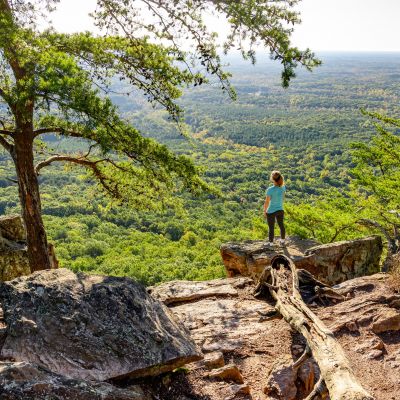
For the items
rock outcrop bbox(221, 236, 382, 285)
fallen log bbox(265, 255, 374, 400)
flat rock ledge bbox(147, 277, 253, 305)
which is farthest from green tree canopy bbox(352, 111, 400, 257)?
fallen log bbox(265, 255, 374, 400)

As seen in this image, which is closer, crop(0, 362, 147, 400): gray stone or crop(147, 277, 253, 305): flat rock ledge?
crop(0, 362, 147, 400): gray stone

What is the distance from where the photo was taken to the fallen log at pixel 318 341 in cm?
319

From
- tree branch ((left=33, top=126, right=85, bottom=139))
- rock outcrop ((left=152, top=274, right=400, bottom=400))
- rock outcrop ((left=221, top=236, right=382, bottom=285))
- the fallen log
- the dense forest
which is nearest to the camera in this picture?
the fallen log

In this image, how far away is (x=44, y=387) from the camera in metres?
2.76

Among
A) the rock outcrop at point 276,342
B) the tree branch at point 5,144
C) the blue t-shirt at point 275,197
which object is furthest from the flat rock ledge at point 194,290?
the tree branch at point 5,144

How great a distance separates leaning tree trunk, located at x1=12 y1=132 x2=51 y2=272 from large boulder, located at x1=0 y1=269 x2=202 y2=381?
3082mm

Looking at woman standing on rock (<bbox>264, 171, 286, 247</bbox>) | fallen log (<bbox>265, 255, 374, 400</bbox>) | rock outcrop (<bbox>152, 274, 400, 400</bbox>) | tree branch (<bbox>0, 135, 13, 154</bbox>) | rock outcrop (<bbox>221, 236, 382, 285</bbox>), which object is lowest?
rock outcrop (<bbox>221, 236, 382, 285</bbox>)

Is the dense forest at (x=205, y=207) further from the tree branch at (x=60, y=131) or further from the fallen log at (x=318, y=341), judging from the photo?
the fallen log at (x=318, y=341)

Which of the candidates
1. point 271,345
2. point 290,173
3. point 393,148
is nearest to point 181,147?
point 290,173

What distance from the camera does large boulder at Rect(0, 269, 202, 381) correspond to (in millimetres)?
3266

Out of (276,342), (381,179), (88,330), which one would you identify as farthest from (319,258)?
(88,330)

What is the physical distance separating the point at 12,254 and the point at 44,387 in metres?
7.13

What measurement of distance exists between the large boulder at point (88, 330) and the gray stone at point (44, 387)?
10.0 inches

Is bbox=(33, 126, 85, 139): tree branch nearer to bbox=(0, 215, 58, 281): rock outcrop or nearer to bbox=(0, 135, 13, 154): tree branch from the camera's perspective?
bbox=(0, 135, 13, 154): tree branch
